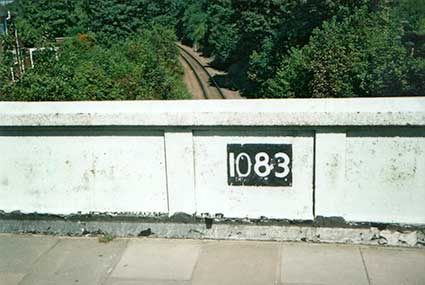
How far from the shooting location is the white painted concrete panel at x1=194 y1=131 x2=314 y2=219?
15.2ft

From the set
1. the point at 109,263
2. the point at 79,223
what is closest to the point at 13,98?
the point at 79,223

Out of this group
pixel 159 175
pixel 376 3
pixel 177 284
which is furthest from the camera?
pixel 376 3

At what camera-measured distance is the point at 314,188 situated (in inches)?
183

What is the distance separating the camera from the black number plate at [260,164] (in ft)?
15.2

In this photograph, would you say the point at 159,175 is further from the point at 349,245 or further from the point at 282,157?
the point at 349,245

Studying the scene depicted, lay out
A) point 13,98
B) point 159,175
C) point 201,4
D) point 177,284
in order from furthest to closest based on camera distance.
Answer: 1. point 201,4
2. point 13,98
3. point 159,175
4. point 177,284

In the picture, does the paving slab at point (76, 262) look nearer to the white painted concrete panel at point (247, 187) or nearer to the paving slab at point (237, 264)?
the paving slab at point (237, 264)

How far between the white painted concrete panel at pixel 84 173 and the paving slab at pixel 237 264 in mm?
692

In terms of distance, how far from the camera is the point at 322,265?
170 inches

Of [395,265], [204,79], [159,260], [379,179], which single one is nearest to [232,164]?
[159,260]

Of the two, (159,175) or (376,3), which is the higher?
(376,3)

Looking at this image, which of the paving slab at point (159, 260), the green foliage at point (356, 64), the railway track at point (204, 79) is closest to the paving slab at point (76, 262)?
the paving slab at point (159, 260)

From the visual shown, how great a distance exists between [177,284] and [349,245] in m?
1.56

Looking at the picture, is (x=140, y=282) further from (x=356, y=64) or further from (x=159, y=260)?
(x=356, y=64)
